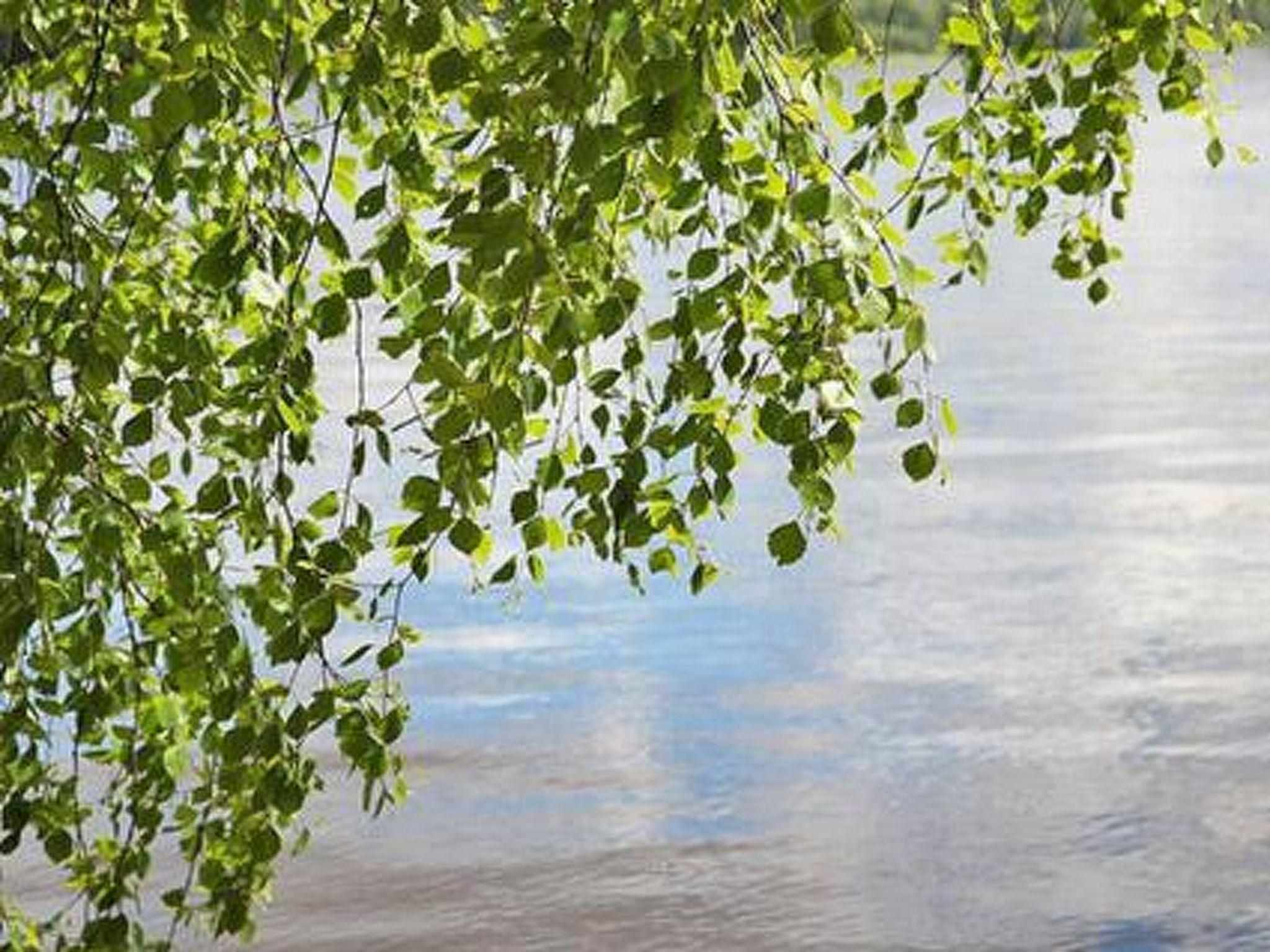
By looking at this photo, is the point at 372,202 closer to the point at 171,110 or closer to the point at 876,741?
the point at 171,110

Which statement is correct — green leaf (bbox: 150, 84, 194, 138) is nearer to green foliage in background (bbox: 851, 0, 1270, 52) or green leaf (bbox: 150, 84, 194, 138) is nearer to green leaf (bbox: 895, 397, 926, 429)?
green foliage in background (bbox: 851, 0, 1270, 52)

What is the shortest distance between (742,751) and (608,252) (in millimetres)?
7144

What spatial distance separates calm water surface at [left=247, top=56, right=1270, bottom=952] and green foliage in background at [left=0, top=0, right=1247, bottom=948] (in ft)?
13.9

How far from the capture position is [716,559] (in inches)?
543

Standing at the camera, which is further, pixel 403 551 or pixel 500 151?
pixel 403 551

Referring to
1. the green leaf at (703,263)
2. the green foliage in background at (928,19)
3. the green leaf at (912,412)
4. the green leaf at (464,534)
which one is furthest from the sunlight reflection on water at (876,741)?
the green leaf at (464,534)

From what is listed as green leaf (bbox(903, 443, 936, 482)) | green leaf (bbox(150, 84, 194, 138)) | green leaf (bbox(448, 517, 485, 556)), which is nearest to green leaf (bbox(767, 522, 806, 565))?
green leaf (bbox(903, 443, 936, 482))

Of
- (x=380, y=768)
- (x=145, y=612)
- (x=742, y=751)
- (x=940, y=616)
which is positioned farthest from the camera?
(x=940, y=616)

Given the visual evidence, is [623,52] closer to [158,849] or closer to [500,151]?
[500,151]

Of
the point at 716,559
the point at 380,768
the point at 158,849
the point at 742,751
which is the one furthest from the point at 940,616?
the point at 380,768

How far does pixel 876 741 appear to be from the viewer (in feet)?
34.6

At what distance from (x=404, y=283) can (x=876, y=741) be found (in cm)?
673

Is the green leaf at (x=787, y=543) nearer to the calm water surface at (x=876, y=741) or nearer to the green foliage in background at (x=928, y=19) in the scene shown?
the green foliage in background at (x=928, y=19)

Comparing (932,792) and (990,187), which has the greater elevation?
(990,187)
